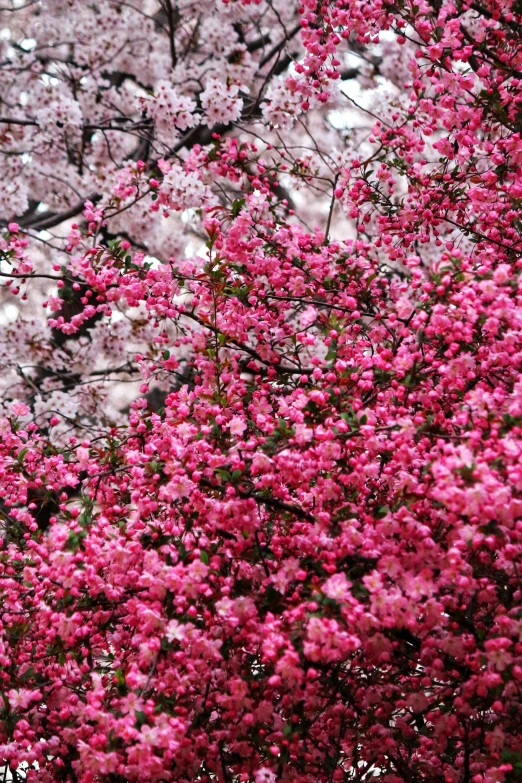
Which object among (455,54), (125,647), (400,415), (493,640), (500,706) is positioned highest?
(455,54)

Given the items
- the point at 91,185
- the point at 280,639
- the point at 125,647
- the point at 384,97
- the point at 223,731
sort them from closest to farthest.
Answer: the point at 280,639 < the point at 223,731 < the point at 125,647 < the point at 384,97 < the point at 91,185

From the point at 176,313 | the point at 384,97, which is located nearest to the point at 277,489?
the point at 176,313

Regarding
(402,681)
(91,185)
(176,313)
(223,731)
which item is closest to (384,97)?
(91,185)

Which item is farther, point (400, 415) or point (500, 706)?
point (400, 415)

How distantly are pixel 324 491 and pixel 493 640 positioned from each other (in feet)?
2.55

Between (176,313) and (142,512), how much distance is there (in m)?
1.43

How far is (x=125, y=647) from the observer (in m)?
3.10

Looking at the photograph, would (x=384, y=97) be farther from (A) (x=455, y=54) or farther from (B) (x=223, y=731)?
(B) (x=223, y=731)

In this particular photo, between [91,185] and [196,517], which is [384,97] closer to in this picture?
[91,185]

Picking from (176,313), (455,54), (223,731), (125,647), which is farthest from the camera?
(176,313)

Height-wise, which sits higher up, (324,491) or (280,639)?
(324,491)

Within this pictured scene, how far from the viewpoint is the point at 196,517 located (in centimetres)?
283

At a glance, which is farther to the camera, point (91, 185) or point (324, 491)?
point (91, 185)

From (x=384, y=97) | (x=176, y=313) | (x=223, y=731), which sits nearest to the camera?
(x=223, y=731)
